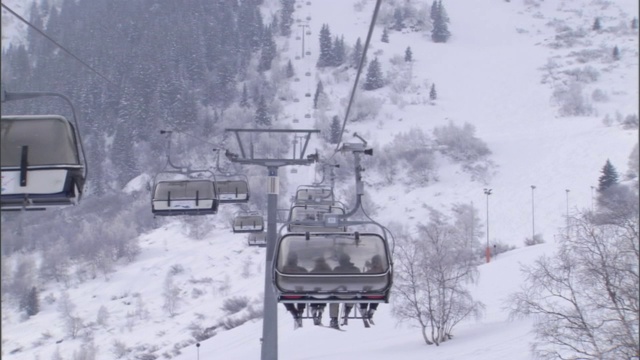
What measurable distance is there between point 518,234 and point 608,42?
2024 inches

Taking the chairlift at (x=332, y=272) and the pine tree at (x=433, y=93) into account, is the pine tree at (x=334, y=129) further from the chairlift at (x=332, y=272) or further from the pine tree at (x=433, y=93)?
the chairlift at (x=332, y=272)

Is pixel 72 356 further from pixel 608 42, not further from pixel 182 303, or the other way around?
pixel 608 42

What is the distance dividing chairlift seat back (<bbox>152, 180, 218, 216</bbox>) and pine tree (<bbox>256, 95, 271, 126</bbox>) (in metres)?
64.8

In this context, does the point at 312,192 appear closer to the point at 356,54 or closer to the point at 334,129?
the point at 334,129

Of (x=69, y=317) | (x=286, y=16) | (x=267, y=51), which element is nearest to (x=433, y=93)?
(x=267, y=51)

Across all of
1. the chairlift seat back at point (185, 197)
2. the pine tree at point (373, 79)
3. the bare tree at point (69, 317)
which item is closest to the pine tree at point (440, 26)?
the pine tree at point (373, 79)

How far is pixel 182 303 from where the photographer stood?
41188mm

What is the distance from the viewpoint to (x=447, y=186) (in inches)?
2514

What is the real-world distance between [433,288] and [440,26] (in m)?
96.2

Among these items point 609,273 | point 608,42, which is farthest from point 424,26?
point 609,273

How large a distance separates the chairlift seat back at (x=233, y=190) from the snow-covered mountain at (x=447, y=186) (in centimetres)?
869

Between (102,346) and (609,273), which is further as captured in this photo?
(102,346)

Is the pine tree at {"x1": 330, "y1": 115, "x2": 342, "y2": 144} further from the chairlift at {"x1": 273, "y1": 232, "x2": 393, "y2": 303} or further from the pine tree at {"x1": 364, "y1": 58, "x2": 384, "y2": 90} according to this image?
the chairlift at {"x1": 273, "y1": 232, "x2": 393, "y2": 303}

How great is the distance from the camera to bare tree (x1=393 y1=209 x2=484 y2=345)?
2777 centimetres
